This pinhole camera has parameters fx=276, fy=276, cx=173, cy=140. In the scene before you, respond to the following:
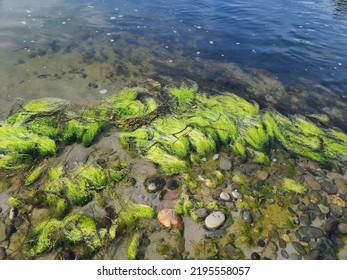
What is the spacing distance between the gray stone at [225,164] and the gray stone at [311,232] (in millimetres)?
1434

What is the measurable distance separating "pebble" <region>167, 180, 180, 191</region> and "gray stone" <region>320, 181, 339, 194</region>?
2353 millimetres

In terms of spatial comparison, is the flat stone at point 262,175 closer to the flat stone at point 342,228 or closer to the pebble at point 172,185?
the flat stone at point 342,228

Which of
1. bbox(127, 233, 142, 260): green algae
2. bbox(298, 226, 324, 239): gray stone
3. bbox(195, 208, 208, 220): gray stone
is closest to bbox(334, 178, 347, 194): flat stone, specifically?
bbox(298, 226, 324, 239): gray stone

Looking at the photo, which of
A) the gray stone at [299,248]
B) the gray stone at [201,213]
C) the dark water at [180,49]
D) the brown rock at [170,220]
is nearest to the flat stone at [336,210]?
the gray stone at [299,248]

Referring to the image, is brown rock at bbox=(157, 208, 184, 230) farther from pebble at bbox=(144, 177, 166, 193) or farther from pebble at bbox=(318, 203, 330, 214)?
pebble at bbox=(318, 203, 330, 214)

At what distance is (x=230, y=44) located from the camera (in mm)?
8875

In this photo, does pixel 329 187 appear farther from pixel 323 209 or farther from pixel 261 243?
pixel 261 243

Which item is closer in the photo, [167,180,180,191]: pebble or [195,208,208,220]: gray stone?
[195,208,208,220]: gray stone

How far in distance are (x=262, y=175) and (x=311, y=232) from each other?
3.78 ft

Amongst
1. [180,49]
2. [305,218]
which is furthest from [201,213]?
[180,49]

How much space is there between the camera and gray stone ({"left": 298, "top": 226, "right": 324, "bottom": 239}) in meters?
3.75

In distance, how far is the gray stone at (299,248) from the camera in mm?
3578
